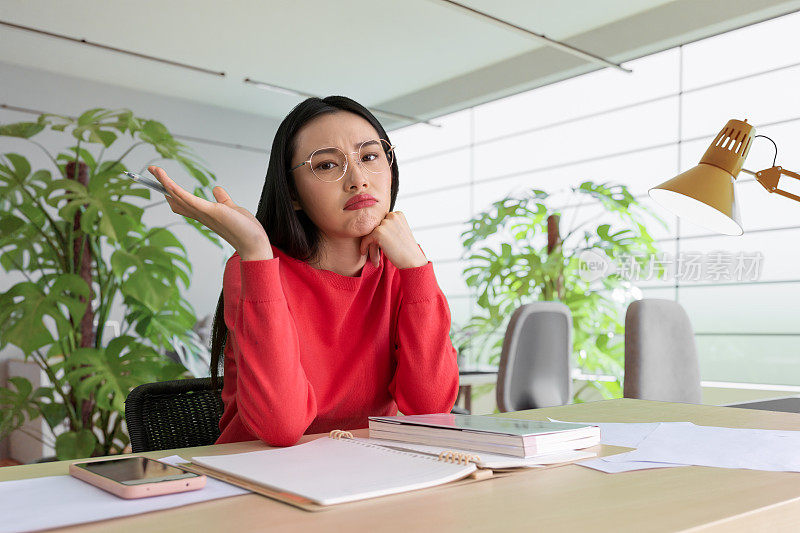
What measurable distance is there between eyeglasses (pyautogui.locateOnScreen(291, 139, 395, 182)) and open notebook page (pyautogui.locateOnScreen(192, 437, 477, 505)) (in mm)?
585

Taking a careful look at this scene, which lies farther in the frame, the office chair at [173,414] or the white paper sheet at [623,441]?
the office chair at [173,414]

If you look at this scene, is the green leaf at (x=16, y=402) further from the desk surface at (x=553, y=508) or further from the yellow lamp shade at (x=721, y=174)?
the yellow lamp shade at (x=721, y=174)

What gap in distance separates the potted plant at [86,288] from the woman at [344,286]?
81 cm

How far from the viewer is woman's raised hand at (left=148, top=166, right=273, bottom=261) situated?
108cm

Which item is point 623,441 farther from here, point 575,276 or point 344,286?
point 575,276

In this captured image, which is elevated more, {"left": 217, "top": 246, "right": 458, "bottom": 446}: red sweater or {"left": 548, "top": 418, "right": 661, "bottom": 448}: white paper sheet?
{"left": 217, "top": 246, "right": 458, "bottom": 446}: red sweater

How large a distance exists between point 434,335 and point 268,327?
1.11 feet

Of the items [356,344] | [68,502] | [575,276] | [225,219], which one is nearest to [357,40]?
[575,276]

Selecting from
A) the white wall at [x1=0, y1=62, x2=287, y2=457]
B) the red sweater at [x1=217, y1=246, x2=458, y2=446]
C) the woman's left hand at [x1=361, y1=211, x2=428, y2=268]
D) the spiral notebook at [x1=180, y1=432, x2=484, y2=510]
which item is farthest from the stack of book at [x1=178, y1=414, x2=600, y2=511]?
the white wall at [x1=0, y1=62, x2=287, y2=457]

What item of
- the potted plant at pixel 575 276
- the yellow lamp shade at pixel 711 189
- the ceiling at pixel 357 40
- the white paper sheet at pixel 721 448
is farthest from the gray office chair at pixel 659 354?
the ceiling at pixel 357 40

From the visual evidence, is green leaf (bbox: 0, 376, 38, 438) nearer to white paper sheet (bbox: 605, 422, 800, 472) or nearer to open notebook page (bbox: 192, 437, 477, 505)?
open notebook page (bbox: 192, 437, 477, 505)

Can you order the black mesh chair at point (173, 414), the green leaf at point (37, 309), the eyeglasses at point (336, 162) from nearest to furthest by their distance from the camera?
the black mesh chair at point (173, 414) < the eyeglasses at point (336, 162) < the green leaf at point (37, 309)

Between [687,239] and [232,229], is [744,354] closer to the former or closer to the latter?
[687,239]

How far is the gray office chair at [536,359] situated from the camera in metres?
2.51
